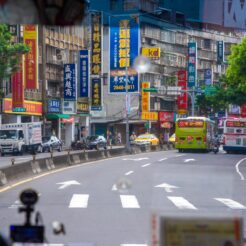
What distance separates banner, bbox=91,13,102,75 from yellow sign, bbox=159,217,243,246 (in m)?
0.96

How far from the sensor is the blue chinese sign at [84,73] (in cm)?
432

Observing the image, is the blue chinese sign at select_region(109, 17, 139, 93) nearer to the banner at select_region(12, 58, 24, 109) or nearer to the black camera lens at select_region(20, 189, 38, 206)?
the black camera lens at select_region(20, 189, 38, 206)

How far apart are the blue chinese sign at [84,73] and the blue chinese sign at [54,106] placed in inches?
26.8

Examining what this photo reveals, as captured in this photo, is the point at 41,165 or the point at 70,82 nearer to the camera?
the point at 70,82

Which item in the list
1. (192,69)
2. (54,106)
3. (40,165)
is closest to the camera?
(192,69)

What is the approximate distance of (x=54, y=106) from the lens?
Answer: 6039mm

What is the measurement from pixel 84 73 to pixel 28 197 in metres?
2.17

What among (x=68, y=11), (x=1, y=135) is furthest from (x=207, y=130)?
(x=68, y=11)

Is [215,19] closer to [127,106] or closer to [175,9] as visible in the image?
[175,9]

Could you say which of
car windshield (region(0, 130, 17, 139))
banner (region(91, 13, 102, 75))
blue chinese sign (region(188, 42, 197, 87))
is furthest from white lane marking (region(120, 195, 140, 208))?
car windshield (region(0, 130, 17, 139))

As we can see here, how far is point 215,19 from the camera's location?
3.04m

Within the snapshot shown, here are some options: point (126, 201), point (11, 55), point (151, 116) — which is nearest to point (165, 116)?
point (151, 116)

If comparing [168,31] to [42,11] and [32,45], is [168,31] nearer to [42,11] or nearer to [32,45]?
[42,11]

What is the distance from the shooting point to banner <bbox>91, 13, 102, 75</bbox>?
3.06 metres
